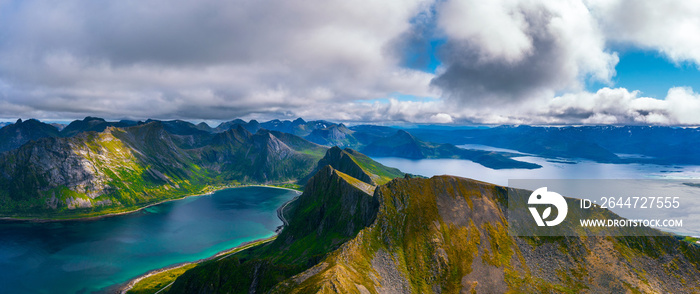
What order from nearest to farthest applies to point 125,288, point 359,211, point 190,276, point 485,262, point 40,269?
point 485,262
point 190,276
point 125,288
point 359,211
point 40,269

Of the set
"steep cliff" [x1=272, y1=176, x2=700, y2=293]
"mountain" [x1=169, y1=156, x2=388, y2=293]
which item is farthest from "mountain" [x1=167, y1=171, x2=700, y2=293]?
"mountain" [x1=169, y1=156, x2=388, y2=293]

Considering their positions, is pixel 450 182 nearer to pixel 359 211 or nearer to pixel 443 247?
pixel 443 247

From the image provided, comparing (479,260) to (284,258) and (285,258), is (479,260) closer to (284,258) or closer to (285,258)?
(285,258)

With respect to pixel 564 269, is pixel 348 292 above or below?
above

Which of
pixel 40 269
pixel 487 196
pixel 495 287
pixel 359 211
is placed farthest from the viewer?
pixel 40 269

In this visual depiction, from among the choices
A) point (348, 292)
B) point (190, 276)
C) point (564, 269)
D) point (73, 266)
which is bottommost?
point (73, 266)

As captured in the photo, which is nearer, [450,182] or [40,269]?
[450,182]

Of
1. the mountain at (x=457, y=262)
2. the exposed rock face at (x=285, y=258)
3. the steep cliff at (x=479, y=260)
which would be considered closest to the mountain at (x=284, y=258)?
the exposed rock face at (x=285, y=258)

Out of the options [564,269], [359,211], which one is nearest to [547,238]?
[564,269]
